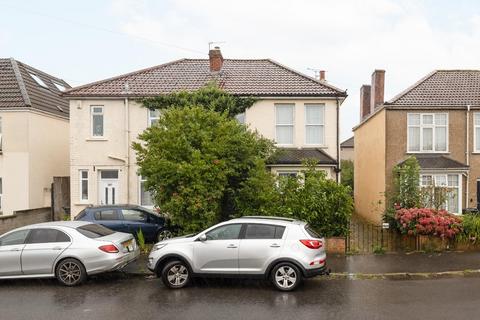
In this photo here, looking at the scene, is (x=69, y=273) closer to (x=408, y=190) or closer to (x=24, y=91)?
(x=408, y=190)

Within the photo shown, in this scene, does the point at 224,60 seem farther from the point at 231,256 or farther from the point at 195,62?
the point at 231,256

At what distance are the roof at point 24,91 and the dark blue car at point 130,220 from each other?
7201 millimetres

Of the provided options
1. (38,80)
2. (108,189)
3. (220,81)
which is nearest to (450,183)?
(220,81)

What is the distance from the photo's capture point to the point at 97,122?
1947cm

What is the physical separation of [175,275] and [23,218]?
12664 mm

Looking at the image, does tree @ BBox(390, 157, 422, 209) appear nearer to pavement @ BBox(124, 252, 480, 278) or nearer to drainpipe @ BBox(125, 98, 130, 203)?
pavement @ BBox(124, 252, 480, 278)

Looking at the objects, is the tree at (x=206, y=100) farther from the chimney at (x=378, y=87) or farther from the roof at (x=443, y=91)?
the chimney at (x=378, y=87)

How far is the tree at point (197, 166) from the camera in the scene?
1313 cm

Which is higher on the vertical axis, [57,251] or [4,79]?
[4,79]

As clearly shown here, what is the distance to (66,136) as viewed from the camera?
24.4 metres

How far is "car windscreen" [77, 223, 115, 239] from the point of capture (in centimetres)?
1038

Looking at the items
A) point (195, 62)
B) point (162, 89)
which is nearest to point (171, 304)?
point (162, 89)

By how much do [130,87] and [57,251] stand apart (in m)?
11.0

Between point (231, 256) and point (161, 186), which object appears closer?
point (231, 256)
